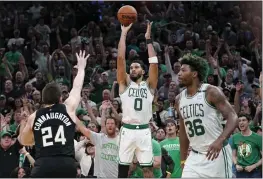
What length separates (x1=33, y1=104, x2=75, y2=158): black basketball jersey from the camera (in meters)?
9.05

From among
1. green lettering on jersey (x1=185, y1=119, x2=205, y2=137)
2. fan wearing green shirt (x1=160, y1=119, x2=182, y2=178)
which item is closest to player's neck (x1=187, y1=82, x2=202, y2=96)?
green lettering on jersey (x1=185, y1=119, x2=205, y2=137)

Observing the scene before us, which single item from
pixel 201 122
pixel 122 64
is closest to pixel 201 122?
pixel 201 122

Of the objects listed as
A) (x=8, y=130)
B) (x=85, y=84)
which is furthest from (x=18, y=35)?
(x=8, y=130)

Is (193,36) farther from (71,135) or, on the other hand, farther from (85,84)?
(71,135)

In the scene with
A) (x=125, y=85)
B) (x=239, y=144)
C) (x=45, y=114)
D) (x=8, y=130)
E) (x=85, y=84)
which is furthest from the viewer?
(x=85, y=84)

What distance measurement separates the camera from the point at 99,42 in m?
20.2

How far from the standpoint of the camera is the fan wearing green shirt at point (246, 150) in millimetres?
13266

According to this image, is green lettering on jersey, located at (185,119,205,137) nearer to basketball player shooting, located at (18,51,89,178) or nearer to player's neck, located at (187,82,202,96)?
player's neck, located at (187,82,202,96)

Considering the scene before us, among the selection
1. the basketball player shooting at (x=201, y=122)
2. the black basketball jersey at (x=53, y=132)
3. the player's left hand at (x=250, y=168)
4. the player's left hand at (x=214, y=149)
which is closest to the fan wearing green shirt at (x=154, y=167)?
the player's left hand at (x=250, y=168)

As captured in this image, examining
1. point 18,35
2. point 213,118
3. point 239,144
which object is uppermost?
point 18,35

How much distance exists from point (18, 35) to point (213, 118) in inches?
479

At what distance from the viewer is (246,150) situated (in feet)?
43.9

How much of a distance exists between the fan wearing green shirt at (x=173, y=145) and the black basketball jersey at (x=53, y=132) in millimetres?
4416

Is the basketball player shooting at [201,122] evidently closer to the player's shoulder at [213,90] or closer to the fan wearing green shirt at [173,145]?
the player's shoulder at [213,90]
